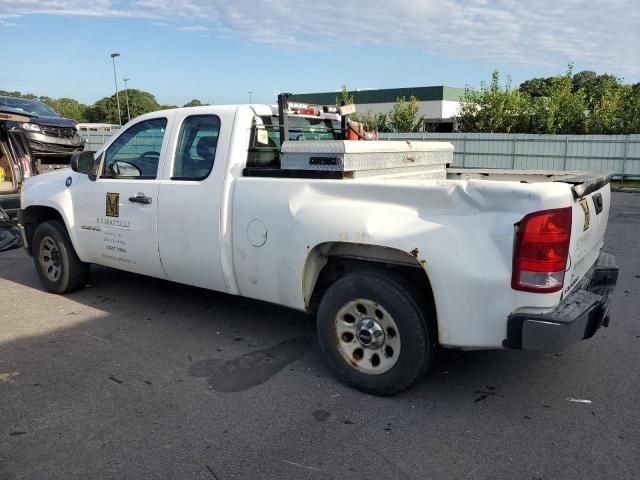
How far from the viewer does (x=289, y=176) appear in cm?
403

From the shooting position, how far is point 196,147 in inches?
185

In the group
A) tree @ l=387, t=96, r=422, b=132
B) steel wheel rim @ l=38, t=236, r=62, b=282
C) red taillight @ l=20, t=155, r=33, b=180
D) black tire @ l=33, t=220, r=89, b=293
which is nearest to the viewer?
black tire @ l=33, t=220, r=89, b=293

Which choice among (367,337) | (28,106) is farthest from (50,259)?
(28,106)

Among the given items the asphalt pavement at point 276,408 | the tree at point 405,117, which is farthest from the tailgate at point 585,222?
the tree at point 405,117

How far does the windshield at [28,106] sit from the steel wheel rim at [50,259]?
8.11 meters

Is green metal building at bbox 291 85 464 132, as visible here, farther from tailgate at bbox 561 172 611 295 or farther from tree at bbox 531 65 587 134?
tailgate at bbox 561 172 611 295

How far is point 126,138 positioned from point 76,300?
1891 mm

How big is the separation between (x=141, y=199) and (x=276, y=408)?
2340 millimetres

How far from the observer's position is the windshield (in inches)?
521

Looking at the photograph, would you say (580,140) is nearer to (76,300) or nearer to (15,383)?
(76,300)

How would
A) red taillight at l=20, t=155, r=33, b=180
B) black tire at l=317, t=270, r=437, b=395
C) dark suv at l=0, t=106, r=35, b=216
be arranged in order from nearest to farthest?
black tire at l=317, t=270, r=437, b=395, dark suv at l=0, t=106, r=35, b=216, red taillight at l=20, t=155, r=33, b=180

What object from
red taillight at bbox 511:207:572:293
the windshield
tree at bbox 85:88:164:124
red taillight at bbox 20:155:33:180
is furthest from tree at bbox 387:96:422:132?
tree at bbox 85:88:164:124

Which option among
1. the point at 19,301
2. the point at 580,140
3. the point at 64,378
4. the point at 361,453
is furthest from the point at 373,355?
the point at 580,140

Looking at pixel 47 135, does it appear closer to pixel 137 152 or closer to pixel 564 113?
pixel 137 152
